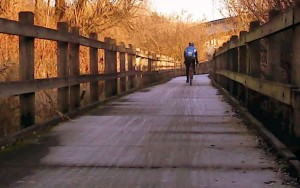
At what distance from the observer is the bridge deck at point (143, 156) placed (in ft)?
15.9

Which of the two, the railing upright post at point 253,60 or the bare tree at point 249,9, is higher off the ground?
the bare tree at point 249,9

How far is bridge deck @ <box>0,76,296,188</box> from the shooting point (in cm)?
486

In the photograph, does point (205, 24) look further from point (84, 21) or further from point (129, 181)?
point (129, 181)

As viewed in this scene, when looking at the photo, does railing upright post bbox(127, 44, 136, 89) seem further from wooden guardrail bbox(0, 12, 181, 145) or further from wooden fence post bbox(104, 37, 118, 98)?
wooden fence post bbox(104, 37, 118, 98)

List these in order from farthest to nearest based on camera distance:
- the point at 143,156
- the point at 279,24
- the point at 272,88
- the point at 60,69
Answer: the point at 60,69 → the point at 272,88 → the point at 279,24 → the point at 143,156

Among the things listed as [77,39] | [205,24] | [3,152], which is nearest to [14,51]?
[77,39]

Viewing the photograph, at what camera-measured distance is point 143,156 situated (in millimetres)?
5887

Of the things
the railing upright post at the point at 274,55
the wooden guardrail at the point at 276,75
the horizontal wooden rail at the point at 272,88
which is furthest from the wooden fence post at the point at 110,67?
the railing upright post at the point at 274,55

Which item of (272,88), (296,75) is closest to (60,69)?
(272,88)

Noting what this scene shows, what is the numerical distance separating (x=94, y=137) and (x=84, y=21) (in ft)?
44.9

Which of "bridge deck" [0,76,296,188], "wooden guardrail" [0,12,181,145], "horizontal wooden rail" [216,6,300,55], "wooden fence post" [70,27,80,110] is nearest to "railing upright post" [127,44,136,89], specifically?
"wooden guardrail" [0,12,181,145]

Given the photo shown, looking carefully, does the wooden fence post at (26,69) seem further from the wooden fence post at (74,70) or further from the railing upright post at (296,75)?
the railing upright post at (296,75)

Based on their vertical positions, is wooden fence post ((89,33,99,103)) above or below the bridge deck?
above

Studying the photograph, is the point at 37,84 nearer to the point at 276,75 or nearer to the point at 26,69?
the point at 26,69
